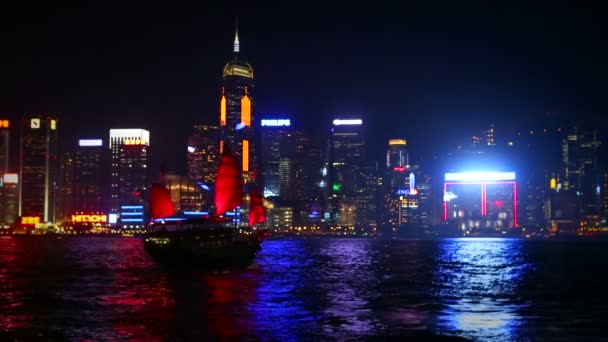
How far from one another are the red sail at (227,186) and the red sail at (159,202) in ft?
29.6

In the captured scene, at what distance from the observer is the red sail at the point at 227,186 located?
89688 mm

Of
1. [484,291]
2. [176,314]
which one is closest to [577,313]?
[484,291]

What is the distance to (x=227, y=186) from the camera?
90.3 m

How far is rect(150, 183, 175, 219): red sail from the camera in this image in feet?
314

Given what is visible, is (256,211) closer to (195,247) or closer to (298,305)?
(195,247)

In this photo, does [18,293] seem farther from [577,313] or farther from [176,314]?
[577,313]

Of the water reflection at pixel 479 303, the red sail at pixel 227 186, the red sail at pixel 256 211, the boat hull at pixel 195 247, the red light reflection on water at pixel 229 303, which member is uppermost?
the red sail at pixel 227 186

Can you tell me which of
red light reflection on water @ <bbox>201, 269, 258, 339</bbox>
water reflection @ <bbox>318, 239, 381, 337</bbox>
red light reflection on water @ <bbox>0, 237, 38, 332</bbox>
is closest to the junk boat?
red light reflection on water @ <bbox>201, 269, 258, 339</bbox>

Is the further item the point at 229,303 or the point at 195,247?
the point at 195,247

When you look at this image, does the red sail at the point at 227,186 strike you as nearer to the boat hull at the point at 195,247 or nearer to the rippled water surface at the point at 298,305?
the boat hull at the point at 195,247

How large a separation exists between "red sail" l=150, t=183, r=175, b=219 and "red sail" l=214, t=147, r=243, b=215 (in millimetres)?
9024

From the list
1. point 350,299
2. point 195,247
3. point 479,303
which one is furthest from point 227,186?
point 479,303

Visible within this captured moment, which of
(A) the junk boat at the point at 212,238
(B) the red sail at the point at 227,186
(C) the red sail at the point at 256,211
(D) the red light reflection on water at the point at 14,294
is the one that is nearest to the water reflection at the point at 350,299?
(A) the junk boat at the point at 212,238

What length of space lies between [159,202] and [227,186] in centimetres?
1067
